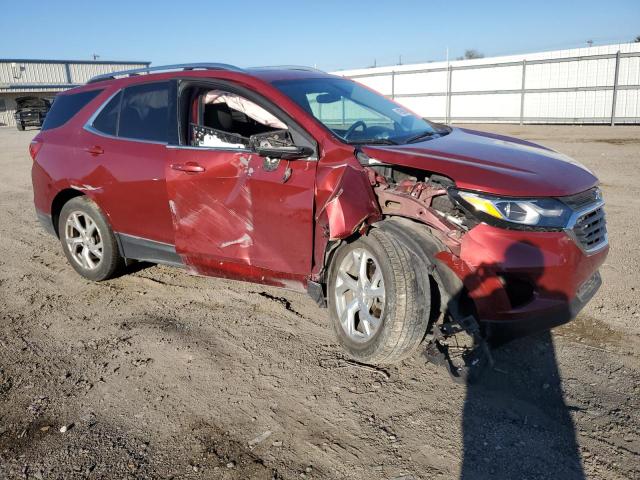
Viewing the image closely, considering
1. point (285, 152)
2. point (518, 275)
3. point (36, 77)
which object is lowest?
point (518, 275)

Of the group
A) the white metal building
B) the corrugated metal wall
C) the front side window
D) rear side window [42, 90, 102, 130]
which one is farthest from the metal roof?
the front side window

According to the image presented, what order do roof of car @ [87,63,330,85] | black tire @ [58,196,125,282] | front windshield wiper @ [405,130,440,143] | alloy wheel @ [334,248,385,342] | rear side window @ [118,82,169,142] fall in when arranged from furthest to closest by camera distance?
black tire @ [58,196,125,282] < rear side window @ [118,82,169,142] < roof of car @ [87,63,330,85] < front windshield wiper @ [405,130,440,143] < alloy wheel @ [334,248,385,342]

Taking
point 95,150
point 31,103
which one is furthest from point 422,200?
point 31,103

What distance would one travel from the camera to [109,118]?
497 centimetres

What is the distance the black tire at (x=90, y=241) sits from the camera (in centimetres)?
499

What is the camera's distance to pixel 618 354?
363 centimetres

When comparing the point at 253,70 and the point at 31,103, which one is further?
the point at 31,103

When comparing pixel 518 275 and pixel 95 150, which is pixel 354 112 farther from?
pixel 95 150

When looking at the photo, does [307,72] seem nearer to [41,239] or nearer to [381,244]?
[381,244]

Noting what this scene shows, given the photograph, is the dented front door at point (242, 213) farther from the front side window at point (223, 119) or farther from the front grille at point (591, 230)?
the front grille at point (591, 230)

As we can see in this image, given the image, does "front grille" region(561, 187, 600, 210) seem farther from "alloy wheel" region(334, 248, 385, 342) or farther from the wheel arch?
the wheel arch

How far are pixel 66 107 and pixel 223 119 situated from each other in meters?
2.03

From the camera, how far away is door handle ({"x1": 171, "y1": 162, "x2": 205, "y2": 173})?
13.6 feet

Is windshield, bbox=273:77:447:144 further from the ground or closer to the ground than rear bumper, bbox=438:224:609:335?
further from the ground
